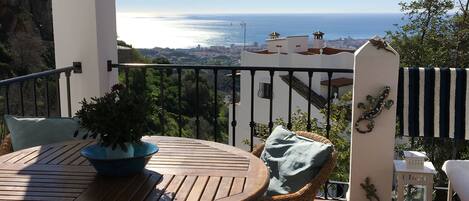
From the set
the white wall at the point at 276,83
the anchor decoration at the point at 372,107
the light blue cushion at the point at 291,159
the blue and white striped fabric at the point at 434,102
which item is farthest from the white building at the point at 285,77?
the light blue cushion at the point at 291,159

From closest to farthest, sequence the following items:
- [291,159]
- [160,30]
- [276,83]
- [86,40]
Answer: [291,159], [86,40], [276,83], [160,30]

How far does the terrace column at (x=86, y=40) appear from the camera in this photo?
3873mm

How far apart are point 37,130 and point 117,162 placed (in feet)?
4.08

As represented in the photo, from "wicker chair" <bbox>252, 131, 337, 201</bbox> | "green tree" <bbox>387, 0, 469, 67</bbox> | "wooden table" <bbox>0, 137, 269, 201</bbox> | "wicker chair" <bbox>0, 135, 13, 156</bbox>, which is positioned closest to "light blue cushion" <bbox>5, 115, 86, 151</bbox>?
"wicker chair" <bbox>0, 135, 13, 156</bbox>

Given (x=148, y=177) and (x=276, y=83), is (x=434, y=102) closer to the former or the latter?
(x=148, y=177)

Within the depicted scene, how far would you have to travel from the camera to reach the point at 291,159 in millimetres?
2566

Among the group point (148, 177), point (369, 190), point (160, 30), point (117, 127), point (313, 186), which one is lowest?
point (369, 190)

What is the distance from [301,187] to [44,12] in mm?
12533

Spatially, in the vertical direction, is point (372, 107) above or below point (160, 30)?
below

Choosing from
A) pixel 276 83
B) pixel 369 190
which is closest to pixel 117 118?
pixel 369 190

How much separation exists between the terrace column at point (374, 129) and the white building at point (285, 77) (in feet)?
25.1

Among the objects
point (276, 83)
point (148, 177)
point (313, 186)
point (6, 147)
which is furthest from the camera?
point (276, 83)

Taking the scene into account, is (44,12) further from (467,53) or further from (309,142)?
(309,142)

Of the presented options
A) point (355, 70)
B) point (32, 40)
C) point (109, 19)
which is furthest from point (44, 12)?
point (355, 70)
